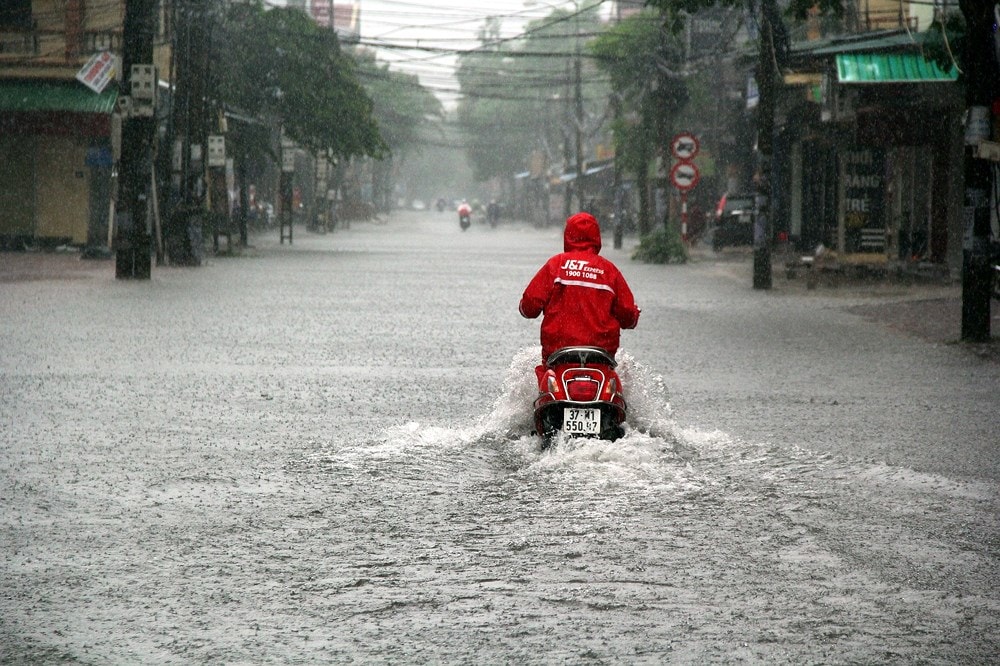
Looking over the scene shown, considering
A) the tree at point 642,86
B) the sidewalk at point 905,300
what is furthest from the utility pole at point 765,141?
the tree at point 642,86

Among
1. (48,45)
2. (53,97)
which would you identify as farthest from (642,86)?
(53,97)

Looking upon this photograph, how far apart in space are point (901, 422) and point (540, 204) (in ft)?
319

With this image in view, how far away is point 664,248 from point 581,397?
30.1m

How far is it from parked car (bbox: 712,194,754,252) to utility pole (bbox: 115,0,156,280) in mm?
22911

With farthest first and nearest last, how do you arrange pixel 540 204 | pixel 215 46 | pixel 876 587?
pixel 540 204 → pixel 215 46 → pixel 876 587

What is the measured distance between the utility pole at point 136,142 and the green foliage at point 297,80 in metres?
19.1

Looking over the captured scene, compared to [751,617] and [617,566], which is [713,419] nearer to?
[617,566]

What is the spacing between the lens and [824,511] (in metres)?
7.38

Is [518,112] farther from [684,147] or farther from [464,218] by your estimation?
[684,147]

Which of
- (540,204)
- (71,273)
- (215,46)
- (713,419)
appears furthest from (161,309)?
(540,204)

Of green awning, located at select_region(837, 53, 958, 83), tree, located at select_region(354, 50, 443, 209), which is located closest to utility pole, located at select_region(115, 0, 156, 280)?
green awning, located at select_region(837, 53, 958, 83)

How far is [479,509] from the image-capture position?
7.35 m

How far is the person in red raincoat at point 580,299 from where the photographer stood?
29.2 feet

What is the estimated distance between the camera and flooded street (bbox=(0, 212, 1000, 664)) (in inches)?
205
